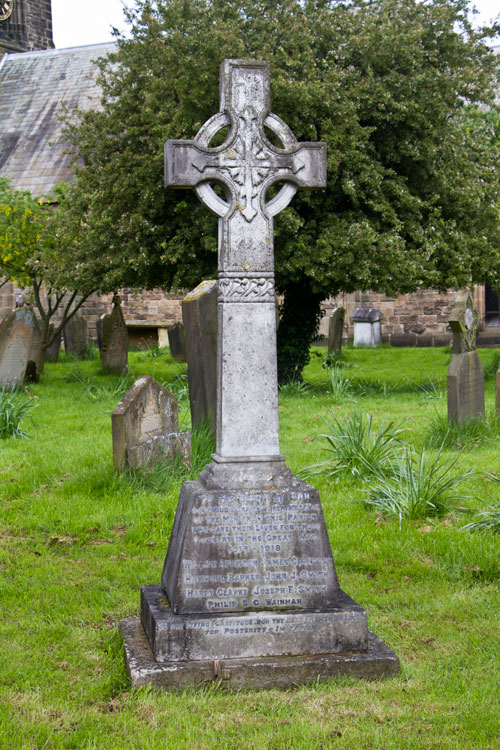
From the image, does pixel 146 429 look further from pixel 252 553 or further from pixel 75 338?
pixel 75 338

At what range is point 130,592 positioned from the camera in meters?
4.63

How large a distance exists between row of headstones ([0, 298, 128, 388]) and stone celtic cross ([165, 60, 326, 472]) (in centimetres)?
843

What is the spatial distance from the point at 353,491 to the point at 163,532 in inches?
67.0

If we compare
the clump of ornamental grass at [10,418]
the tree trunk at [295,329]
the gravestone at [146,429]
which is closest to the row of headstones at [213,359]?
the gravestone at [146,429]

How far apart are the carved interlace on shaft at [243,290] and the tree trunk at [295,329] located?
952cm

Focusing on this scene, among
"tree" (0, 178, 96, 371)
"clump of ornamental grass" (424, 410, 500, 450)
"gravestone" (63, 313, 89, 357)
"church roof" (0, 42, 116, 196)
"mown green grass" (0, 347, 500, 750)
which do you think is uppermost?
"church roof" (0, 42, 116, 196)

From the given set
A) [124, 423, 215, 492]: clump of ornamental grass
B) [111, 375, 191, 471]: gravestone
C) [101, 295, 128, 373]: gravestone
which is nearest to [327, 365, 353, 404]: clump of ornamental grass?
[101, 295, 128, 373]: gravestone

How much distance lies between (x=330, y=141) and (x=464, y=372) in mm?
4504

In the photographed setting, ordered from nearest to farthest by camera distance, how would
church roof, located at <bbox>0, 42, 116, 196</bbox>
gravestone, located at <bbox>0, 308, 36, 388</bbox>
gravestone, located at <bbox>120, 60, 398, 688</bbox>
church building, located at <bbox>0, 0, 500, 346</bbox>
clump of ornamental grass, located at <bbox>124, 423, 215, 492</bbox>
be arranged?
gravestone, located at <bbox>120, 60, 398, 688</bbox>, clump of ornamental grass, located at <bbox>124, 423, 215, 492</bbox>, gravestone, located at <bbox>0, 308, 36, 388</bbox>, church building, located at <bbox>0, 0, 500, 346</bbox>, church roof, located at <bbox>0, 42, 116, 196</bbox>

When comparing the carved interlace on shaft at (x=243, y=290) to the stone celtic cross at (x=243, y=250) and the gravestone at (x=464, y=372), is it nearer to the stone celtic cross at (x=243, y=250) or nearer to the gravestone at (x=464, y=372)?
the stone celtic cross at (x=243, y=250)

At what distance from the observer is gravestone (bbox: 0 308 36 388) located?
11.8 m

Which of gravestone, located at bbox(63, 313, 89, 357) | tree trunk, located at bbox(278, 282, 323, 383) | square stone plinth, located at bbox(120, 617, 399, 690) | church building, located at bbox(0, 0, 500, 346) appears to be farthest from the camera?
church building, located at bbox(0, 0, 500, 346)

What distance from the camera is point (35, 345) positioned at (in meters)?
13.5

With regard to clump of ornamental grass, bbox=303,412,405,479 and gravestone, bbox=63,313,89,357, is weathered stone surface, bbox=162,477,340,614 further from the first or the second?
gravestone, bbox=63,313,89,357
